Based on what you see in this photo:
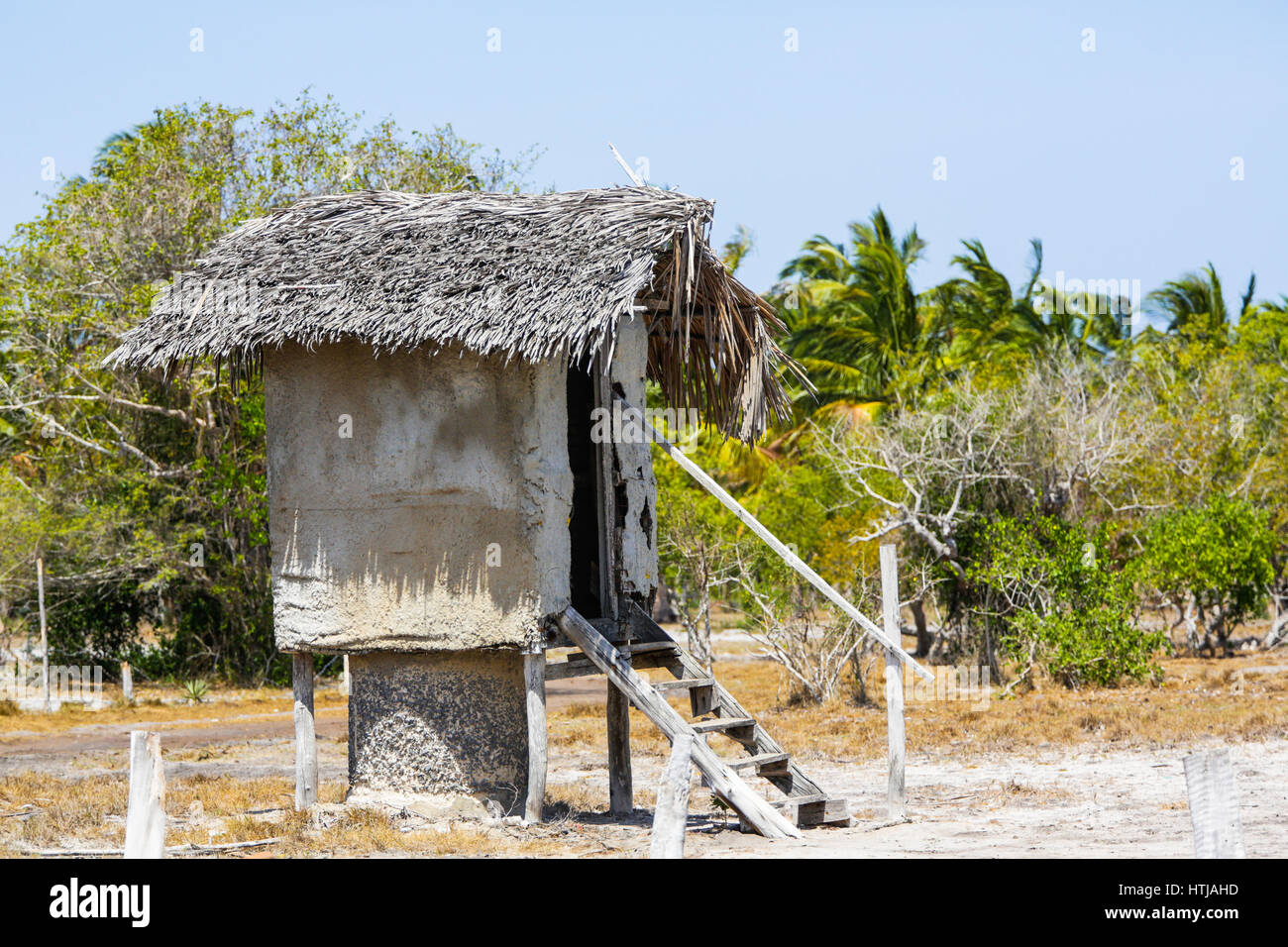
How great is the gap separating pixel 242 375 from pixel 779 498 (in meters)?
13.3

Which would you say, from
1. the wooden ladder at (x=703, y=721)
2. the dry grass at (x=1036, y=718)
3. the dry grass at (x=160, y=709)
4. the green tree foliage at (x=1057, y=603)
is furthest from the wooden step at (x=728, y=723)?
the dry grass at (x=160, y=709)

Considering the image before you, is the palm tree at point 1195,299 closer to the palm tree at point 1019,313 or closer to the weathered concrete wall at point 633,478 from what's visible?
the palm tree at point 1019,313

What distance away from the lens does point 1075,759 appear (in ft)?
43.2

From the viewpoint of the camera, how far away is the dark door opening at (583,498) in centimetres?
1235

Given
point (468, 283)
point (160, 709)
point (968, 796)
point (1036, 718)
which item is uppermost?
point (468, 283)

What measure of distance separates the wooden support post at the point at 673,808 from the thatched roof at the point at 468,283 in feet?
9.93

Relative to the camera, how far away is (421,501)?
33.3ft

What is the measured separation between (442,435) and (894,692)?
369cm

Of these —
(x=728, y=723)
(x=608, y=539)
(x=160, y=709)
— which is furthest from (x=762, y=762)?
(x=160, y=709)

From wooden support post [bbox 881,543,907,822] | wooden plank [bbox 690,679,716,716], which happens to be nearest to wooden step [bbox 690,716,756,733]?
wooden plank [bbox 690,679,716,716]

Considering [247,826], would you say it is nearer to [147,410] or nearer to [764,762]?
[764,762]
